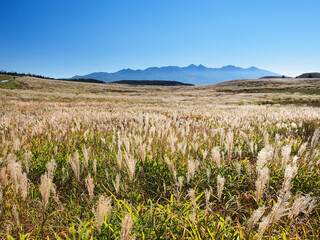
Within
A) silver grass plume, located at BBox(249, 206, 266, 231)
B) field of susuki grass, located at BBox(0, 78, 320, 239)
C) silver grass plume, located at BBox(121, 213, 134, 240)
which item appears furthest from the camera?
field of susuki grass, located at BBox(0, 78, 320, 239)

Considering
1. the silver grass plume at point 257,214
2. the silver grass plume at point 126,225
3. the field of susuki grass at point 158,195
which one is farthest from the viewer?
the field of susuki grass at point 158,195

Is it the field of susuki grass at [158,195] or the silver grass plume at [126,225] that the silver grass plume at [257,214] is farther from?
the silver grass plume at [126,225]

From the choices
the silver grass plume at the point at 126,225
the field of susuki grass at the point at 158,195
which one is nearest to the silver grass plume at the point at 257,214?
the field of susuki grass at the point at 158,195

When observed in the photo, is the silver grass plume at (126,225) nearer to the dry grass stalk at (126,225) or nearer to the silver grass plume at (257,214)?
the dry grass stalk at (126,225)

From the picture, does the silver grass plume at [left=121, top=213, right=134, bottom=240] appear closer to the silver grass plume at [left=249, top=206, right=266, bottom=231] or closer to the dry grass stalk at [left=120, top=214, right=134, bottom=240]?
the dry grass stalk at [left=120, top=214, right=134, bottom=240]

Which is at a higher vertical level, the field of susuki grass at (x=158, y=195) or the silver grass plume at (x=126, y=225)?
the silver grass plume at (x=126, y=225)

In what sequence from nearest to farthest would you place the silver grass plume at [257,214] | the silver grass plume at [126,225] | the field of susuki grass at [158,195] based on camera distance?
the silver grass plume at [126,225] → the silver grass plume at [257,214] → the field of susuki grass at [158,195]

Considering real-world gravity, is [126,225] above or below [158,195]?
above

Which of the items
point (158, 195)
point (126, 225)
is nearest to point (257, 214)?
point (126, 225)

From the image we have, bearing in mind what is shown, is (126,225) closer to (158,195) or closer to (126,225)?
(126,225)

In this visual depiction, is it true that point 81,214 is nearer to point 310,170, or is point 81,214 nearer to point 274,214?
point 274,214

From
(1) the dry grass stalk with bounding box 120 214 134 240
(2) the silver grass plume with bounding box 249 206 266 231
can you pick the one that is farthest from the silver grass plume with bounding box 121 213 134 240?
(2) the silver grass plume with bounding box 249 206 266 231

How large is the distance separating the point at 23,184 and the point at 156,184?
4.89 ft

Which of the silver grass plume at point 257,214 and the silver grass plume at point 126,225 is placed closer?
the silver grass plume at point 126,225
